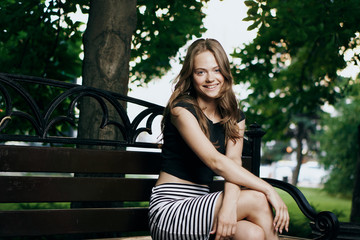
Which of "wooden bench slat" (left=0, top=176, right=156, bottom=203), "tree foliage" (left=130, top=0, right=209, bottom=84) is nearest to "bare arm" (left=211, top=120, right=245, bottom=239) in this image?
"wooden bench slat" (left=0, top=176, right=156, bottom=203)

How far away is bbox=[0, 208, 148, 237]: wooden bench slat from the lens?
2604 mm

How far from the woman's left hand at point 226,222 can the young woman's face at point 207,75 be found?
0.80 meters

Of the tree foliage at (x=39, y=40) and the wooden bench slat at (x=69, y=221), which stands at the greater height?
the tree foliage at (x=39, y=40)

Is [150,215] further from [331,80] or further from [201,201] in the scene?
[331,80]

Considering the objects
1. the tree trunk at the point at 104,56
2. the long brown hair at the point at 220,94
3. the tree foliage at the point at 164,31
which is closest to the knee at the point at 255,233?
the long brown hair at the point at 220,94

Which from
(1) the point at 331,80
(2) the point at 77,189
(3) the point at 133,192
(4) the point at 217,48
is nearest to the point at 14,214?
(2) the point at 77,189

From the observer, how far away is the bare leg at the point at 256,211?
2.45 meters

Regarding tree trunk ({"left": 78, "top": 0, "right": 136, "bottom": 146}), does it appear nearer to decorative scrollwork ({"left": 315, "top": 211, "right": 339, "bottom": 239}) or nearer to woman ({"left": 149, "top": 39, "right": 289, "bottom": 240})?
woman ({"left": 149, "top": 39, "right": 289, "bottom": 240})

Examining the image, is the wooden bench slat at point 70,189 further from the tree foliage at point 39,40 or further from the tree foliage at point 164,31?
the tree foliage at point 164,31

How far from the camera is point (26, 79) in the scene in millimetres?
2709

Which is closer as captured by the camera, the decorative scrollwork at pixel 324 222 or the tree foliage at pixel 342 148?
the decorative scrollwork at pixel 324 222

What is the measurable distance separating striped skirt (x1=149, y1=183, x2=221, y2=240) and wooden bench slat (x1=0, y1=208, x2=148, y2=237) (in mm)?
377

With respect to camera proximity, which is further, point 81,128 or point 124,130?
point 81,128

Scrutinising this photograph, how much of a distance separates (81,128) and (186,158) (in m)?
1.15
